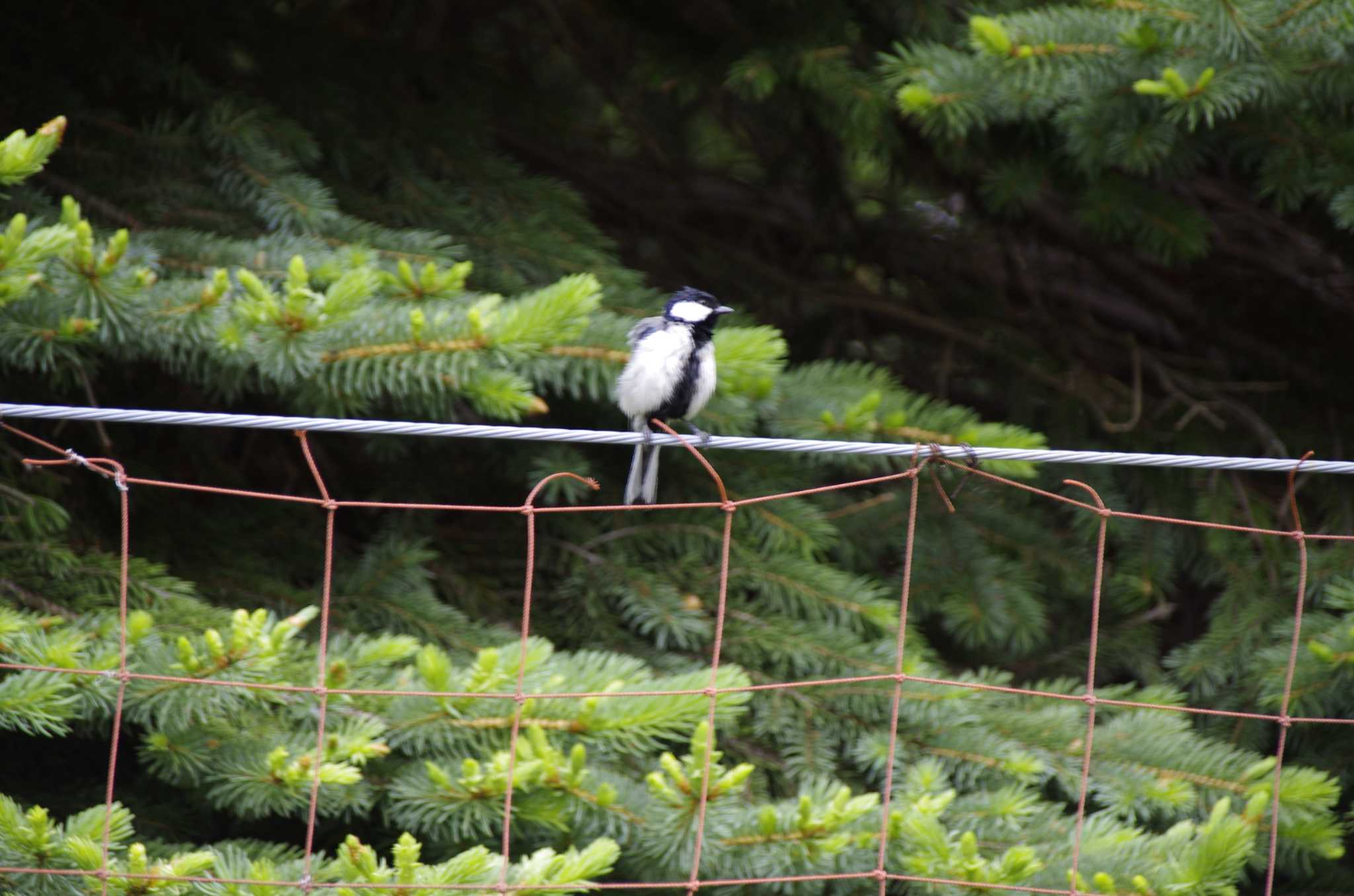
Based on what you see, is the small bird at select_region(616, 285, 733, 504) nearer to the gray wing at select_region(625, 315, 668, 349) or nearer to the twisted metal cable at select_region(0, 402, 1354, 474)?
the gray wing at select_region(625, 315, 668, 349)

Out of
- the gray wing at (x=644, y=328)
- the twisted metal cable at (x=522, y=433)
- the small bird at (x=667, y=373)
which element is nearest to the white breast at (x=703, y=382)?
the small bird at (x=667, y=373)

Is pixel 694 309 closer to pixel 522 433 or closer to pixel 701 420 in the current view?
pixel 701 420

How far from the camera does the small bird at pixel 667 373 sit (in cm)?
271

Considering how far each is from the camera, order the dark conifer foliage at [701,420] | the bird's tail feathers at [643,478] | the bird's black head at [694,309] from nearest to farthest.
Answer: the dark conifer foliage at [701,420], the bird's tail feathers at [643,478], the bird's black head at [694,309]

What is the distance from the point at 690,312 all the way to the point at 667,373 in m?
0.19

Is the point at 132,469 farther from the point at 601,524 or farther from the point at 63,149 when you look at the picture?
the point at 601,524

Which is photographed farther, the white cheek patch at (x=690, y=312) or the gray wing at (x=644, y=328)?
the white cheek patch at (x=690, y=312)

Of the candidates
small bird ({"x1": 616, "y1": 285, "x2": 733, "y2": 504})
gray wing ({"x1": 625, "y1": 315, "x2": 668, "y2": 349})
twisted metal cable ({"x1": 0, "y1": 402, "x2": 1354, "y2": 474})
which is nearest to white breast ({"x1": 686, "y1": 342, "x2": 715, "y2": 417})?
small bird ({"x1": 616, "y1": 285, "x2": 733, "y2": 504})

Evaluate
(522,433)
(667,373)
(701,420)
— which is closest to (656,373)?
(667,373)

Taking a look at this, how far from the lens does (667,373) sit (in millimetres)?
2883

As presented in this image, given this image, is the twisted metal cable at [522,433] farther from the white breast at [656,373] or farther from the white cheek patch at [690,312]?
the white cheek patch at [690,312]

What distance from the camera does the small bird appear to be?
271 cm

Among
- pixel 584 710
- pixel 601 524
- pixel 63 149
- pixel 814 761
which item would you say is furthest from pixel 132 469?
pixel 814 761

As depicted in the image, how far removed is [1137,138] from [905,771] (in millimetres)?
1351
